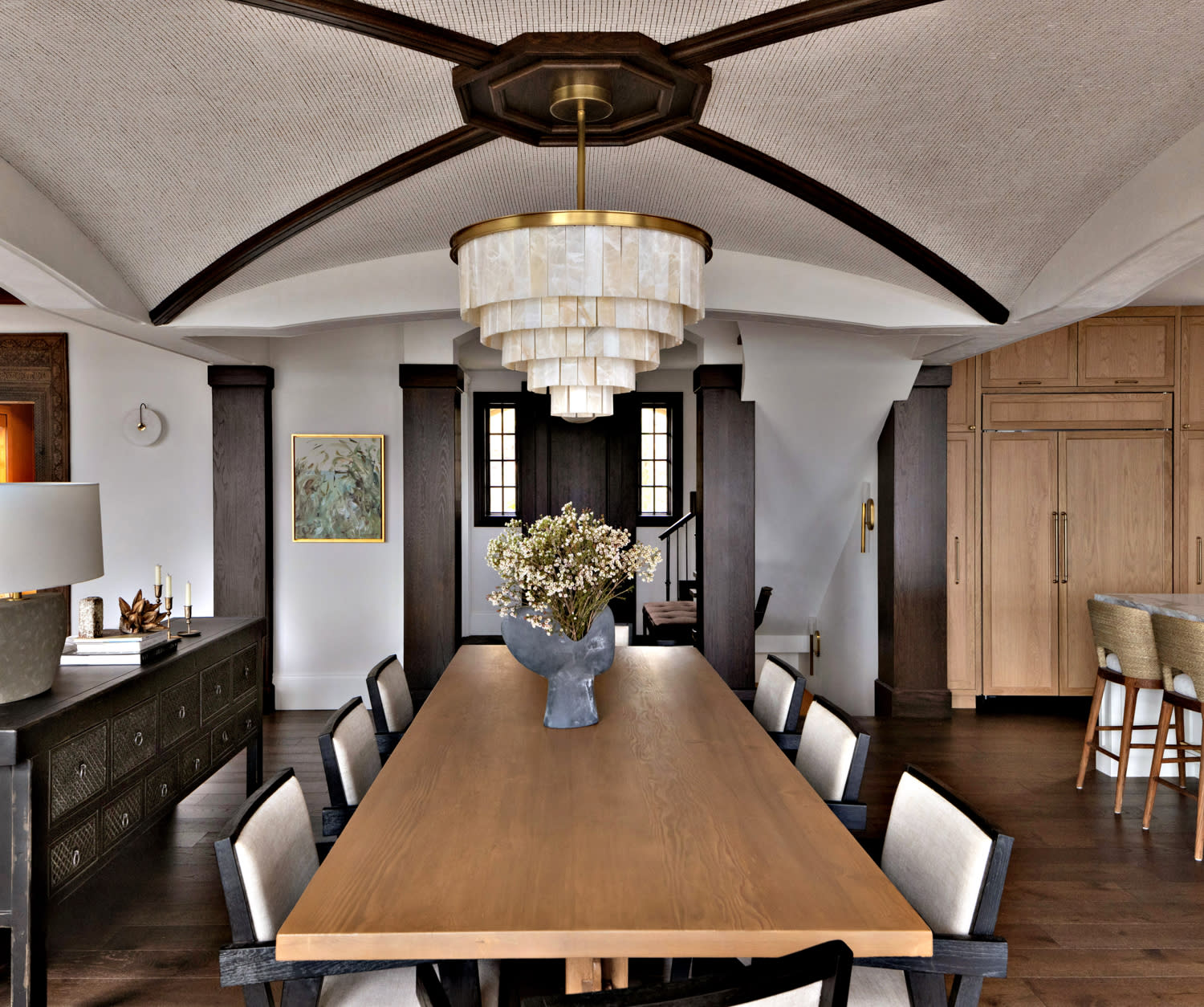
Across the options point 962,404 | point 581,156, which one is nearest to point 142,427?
point 581,156

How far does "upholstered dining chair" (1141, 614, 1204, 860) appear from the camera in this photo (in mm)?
3578

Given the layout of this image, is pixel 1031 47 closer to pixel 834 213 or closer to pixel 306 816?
pixel 834 213

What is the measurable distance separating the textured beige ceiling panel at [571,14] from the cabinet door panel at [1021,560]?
441 cm

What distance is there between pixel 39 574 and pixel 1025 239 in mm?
3685

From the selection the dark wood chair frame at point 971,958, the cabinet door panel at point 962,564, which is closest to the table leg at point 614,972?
the dark wood chair frame at point 971,958

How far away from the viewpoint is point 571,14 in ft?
6.95

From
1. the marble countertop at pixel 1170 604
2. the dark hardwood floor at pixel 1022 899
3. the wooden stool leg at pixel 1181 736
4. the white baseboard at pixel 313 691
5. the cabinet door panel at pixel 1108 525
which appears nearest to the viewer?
the dark hardwood floor at pixel 1022 899

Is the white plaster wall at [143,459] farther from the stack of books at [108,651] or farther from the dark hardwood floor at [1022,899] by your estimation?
the stack of books at [108,651]

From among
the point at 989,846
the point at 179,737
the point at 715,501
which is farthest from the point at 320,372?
the point at 989,846

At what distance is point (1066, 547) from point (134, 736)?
551cm

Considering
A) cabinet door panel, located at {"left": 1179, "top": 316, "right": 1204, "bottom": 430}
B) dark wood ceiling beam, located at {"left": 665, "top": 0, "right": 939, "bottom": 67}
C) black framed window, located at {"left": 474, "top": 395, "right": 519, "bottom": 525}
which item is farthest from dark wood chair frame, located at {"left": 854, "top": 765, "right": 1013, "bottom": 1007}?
black framed window, located at {"left": 474, "top": 395, "right": 519, "bottom": 525}

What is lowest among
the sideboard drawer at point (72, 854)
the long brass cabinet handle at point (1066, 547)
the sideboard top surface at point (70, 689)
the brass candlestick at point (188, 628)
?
the sideboard drawer at point (72, 854)

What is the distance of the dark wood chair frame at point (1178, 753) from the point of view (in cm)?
354

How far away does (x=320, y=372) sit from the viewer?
6.03 metres
